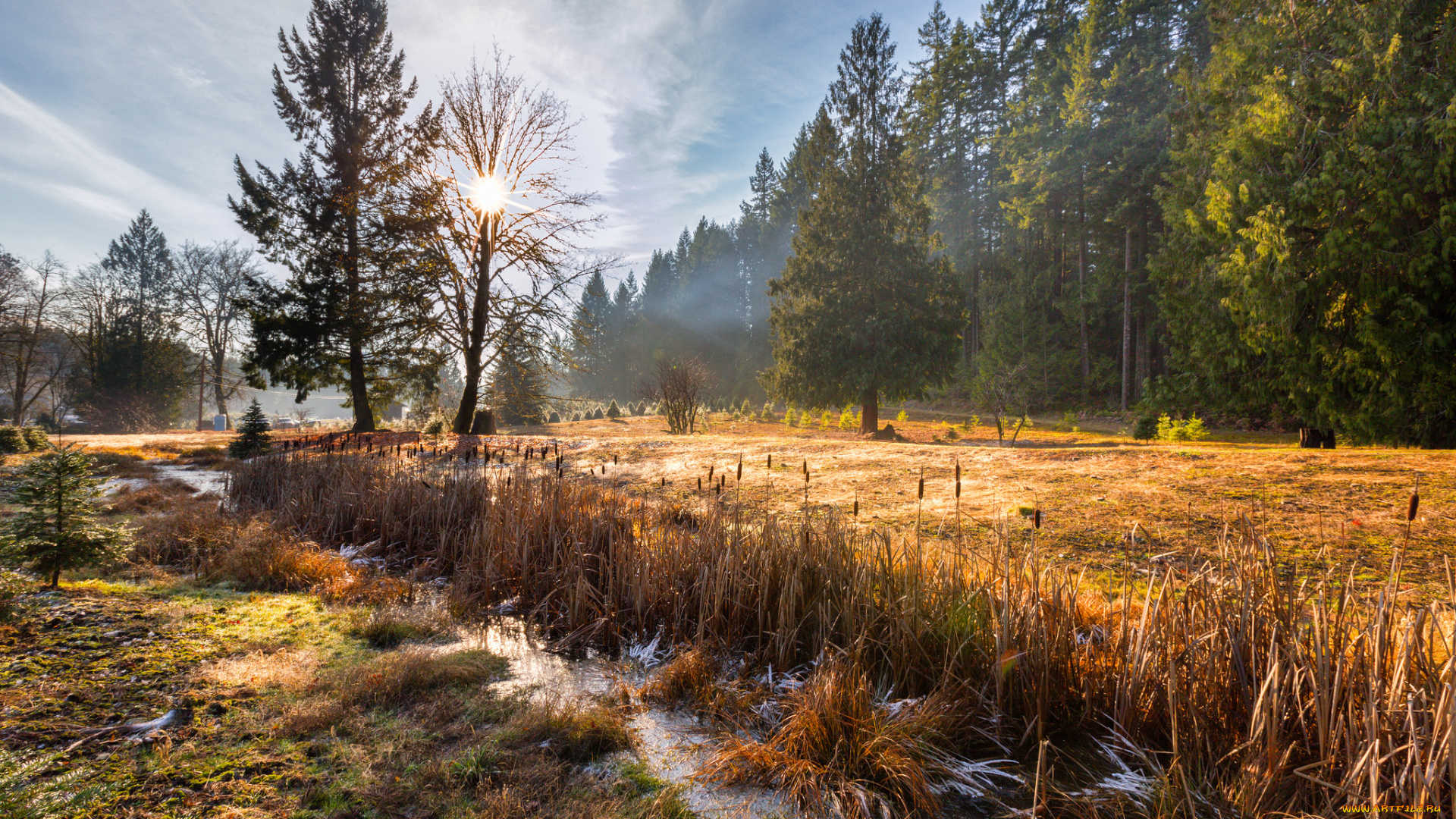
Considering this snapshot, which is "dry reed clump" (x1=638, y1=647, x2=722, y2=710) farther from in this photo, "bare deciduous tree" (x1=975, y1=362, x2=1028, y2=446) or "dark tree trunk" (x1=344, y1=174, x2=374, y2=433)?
"dark tree trunk" (x1=344, y1=174, x2=374, y2=433)

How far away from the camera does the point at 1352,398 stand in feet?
29.8

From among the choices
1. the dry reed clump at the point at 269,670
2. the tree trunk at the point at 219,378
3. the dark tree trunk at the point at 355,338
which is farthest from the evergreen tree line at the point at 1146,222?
the tree trunk at the point at 219,378

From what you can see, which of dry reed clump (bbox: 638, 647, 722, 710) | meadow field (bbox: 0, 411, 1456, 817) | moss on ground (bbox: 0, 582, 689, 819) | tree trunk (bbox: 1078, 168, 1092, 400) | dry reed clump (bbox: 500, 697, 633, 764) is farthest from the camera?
tree trunk (bbox: 1078, 168, 1092, 400)

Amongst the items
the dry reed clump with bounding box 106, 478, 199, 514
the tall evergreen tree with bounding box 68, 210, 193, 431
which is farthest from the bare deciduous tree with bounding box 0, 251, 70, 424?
the dry reed clump with bounding box 106, 478, 199, 514

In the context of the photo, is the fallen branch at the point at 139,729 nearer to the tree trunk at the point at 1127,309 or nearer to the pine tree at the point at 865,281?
the pine tree at the point at 865,281

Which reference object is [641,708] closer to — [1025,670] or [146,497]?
[1025,670]

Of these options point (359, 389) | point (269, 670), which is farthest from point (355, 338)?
point (269, 670)

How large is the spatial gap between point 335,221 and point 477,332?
7346 millimetres

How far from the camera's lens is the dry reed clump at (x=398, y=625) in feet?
12.5

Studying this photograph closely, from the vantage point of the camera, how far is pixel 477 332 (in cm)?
1619

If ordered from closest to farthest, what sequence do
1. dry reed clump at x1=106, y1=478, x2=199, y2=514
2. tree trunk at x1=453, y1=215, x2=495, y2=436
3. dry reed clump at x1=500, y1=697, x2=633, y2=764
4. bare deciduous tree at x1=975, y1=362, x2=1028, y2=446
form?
dry reed clump at x1=500, y1=697, x2=633, y2=764, dry reed clump at x1=106, y1=478, x2=199, y2=514, tree trunk at x1=453, y1=215, x2=495, y2=436, bare deciduous tree at x1=975, y1=362, x2=1028, y2=446

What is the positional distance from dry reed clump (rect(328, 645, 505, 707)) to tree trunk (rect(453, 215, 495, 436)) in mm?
13920

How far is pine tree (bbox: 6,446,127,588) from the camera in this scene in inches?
145

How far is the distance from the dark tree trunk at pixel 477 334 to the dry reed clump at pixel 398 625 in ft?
42.6
